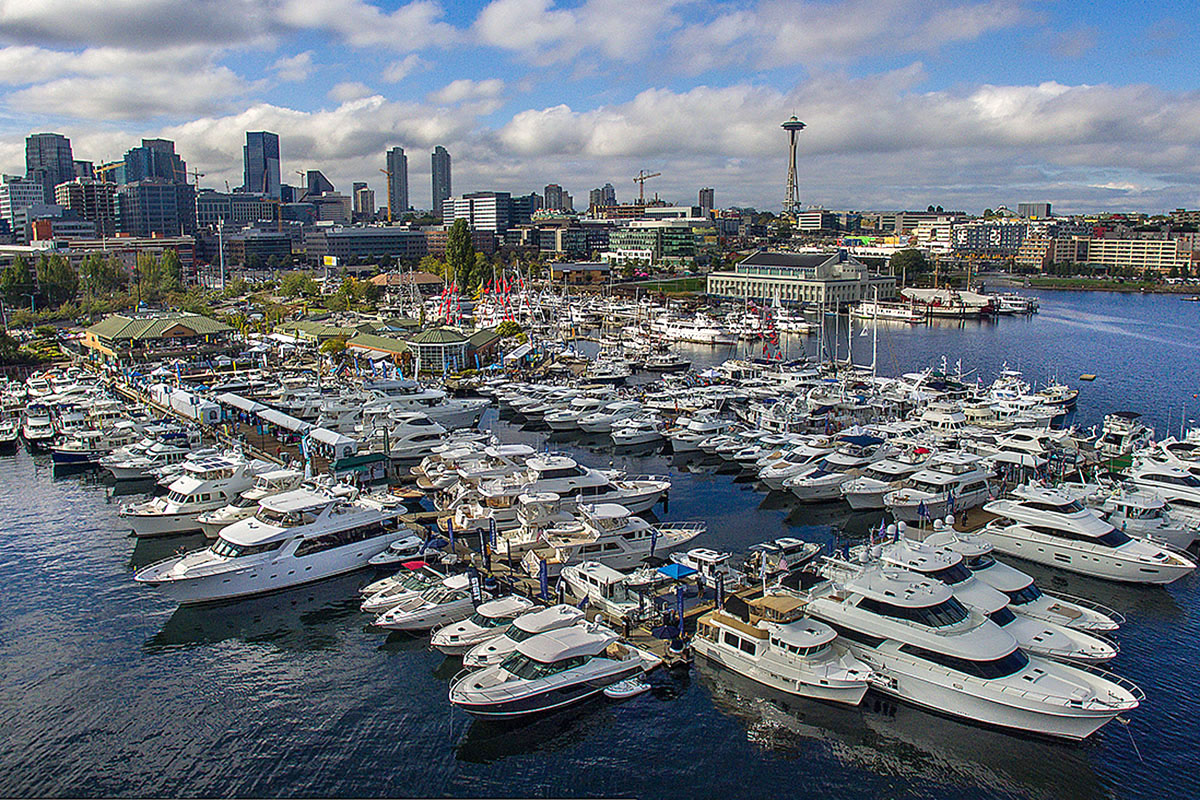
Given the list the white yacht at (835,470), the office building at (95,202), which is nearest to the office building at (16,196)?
the office building at (95,202)

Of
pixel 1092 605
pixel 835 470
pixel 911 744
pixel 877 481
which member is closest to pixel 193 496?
pixel 835 470

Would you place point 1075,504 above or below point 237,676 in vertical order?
above

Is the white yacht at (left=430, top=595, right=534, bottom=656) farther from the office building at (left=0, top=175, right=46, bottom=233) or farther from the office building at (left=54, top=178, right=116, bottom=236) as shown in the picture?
the office building at (left=0, top=175, right=46, bottom=233)

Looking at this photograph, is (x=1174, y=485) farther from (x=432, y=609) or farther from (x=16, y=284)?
(x=16, y=284)

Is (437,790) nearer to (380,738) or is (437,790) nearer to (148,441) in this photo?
(380,738)

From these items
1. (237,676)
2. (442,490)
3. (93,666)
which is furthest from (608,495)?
(93,666)

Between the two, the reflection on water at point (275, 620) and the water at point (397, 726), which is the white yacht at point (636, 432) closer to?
the water at point (397, 726)
